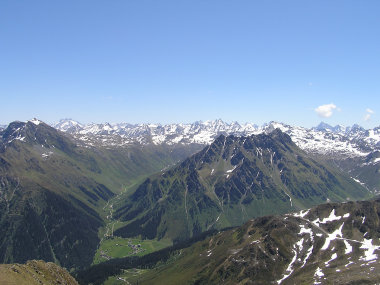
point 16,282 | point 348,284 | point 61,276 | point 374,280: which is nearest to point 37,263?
point 61,276

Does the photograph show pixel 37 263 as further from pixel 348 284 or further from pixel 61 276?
pixel 348 284

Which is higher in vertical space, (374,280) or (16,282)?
(16,282)

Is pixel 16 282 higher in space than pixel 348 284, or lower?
higher

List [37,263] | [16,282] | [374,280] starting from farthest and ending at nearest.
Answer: [374,280], [37,263], [16,282]

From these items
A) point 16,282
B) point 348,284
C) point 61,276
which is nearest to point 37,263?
point 61,276

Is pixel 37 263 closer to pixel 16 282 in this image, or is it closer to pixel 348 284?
pixel 16 282

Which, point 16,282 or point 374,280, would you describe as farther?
point 374,280

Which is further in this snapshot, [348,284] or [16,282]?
[348,284]

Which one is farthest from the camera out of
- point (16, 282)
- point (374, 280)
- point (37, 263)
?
point (374, 280)
